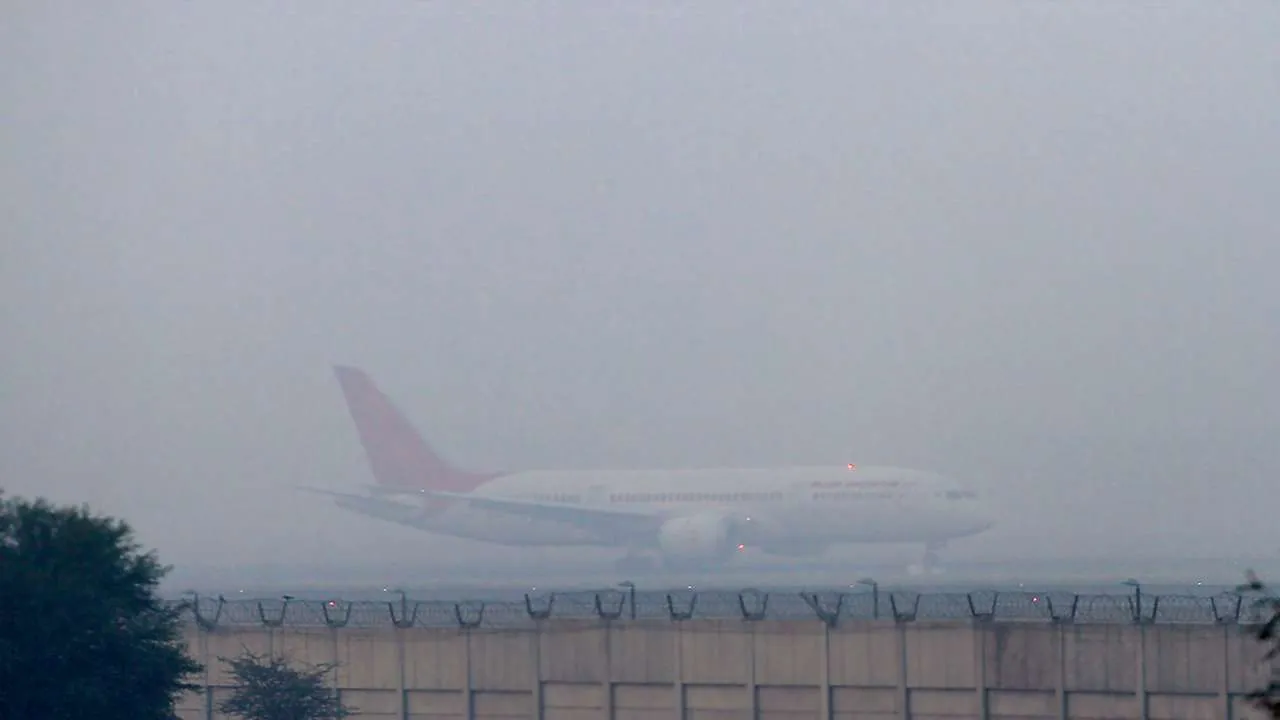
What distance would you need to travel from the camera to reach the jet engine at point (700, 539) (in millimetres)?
48312

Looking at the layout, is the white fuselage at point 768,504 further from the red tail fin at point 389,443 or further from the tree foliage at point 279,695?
the tree foliage at point 279,695

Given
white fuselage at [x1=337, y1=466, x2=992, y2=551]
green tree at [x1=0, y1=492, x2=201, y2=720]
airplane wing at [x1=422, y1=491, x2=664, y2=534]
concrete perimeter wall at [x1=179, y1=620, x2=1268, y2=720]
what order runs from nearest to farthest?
1. green tree at [x1=0, y1=492, x2=201, y2=720]
2. concrete perimeter wall at [x1=179, y1=620, x2=1268, y2=720]
3. white fuselage at [x1=337, y1=466, x2=992, y2=551]
4. airplane wing at [x1=422, y1=491, x2=664, y2=534]

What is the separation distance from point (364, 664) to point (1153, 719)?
10745 mm

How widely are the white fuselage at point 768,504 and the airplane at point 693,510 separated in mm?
29

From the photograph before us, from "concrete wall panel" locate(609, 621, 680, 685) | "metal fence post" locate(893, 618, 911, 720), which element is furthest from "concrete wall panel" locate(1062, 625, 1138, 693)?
"concrete wall panel" locate(609, 621, 680, 685)

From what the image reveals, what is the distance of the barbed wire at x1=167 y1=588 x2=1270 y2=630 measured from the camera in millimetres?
19719

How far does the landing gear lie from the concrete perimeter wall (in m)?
26.1

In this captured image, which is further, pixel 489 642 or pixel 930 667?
pixel 489 642

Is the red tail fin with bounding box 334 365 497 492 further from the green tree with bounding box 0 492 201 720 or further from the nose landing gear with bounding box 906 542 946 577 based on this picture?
the green tree with bounding box 0 492 201 720

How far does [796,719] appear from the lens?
2105 centimetres

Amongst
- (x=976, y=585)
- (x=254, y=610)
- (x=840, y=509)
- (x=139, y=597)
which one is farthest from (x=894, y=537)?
(x=139, y=597)

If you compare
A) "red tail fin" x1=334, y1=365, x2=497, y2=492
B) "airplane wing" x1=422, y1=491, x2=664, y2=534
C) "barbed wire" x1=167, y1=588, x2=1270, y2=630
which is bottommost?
"barbed wire" x1=167, y1=588, x2=1270, y2=630

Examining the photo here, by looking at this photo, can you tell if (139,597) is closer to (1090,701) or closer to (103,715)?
(103,715)

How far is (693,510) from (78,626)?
33.2 metres
